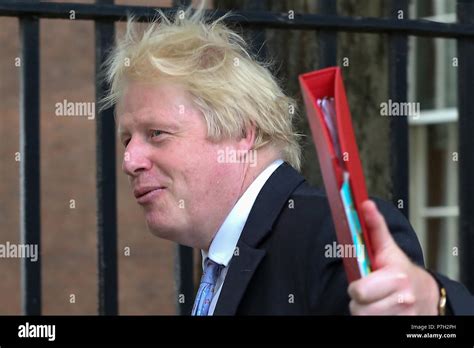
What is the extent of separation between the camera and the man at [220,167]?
251 centimetres

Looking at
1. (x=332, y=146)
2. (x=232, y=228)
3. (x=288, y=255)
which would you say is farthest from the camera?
(x=232, y=228)

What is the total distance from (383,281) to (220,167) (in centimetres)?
95

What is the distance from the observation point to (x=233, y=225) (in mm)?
2635

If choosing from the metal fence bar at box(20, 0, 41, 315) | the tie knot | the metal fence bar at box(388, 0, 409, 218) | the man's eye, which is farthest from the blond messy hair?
the metal fence bar at box(388, 0, 409, 218)

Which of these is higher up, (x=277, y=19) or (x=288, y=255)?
(x=277, y=19)

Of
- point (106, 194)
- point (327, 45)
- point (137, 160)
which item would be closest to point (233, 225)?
point (137, 160)

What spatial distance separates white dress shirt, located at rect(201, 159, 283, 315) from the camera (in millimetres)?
2604

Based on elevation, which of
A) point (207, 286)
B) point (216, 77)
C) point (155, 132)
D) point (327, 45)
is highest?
point (327, 45)

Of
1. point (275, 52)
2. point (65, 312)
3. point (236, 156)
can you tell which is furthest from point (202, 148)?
point (65, 312)

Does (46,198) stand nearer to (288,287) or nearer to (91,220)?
(91,220)

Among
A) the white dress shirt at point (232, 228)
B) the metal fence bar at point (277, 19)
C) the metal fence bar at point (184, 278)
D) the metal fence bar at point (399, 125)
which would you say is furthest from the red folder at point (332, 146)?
the metal fence bar at point (399, 125)

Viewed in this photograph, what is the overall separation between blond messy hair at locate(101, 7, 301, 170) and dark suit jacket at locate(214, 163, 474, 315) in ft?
0.45

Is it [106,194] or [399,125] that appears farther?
[399,125]

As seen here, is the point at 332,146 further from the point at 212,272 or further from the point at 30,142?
the point at 30,142
